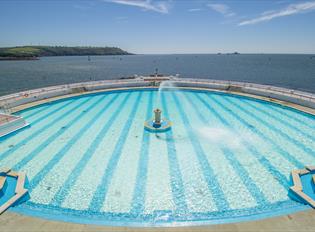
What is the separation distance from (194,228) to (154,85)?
666 inches

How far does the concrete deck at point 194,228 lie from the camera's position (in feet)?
12.9

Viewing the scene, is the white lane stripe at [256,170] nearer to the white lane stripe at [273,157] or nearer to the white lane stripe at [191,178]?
the white lane stripe at [273,157]

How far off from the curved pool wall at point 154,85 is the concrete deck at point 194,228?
1045 centimetres

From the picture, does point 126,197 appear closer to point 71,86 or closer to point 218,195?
point 218,195

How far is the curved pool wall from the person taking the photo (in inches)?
516

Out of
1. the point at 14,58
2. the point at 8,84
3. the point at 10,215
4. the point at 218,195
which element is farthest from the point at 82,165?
the point at 14,58

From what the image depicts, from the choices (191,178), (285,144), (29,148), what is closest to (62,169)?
(29,148)

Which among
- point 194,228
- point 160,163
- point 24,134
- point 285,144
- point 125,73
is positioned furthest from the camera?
point 125,73

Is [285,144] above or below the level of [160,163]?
above

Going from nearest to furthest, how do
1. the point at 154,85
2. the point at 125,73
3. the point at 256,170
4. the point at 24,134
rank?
the point at 256,170 → the point at 24,134 → the point at 154,85 → the point at 125,73

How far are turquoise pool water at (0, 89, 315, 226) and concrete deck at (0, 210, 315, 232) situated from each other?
0.45 meters

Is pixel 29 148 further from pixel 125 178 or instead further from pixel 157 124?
pixel 157 124

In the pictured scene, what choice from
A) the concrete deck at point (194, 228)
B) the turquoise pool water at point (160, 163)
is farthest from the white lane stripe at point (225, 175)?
the concrete deck at point (194, 228)

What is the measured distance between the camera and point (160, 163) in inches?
280
